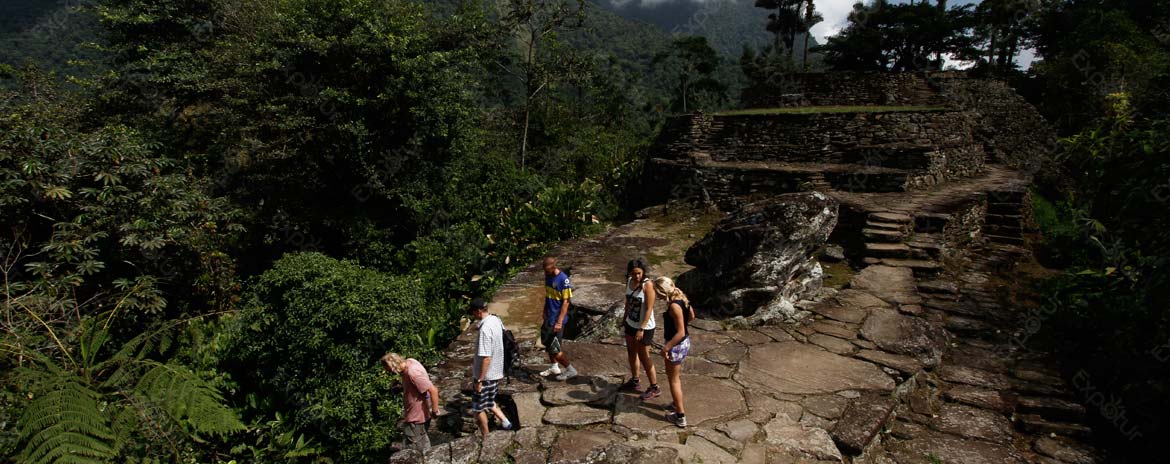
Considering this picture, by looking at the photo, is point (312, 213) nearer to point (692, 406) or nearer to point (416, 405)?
point (416, 405)

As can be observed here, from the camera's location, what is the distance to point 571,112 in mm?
23906

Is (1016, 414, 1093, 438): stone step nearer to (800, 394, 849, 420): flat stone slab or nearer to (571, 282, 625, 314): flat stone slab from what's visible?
(800, 394, 849, 420): flat stone slab

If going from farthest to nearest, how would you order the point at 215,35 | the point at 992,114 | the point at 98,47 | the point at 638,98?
the point at 638,98 → the point at 992,114 → the point at 215,35 → the point at 98,47

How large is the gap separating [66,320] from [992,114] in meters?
23.3

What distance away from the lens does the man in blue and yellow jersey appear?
4.79 meters

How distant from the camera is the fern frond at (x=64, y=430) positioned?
3848mm

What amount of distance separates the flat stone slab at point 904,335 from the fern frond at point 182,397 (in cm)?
644

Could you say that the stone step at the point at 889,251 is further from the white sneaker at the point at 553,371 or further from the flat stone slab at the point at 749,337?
the white sneaker at the point at 553,371

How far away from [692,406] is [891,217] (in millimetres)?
6444

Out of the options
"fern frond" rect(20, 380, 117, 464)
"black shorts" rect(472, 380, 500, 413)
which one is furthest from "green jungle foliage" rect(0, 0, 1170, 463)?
"black shorts" rect(472, 380, 500, 413)

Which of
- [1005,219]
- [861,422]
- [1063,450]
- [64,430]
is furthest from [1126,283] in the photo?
[64,430]

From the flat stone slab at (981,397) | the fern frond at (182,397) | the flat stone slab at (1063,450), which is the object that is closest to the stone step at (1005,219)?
the flat stone slab at (981,397)

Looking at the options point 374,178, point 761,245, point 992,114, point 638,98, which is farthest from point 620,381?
point 638,98

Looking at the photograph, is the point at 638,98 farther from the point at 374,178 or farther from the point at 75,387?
the point at 75,387
